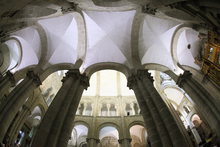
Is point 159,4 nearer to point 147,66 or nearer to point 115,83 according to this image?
point 147,66

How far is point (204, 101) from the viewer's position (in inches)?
280

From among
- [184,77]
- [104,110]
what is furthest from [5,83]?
[104,110]

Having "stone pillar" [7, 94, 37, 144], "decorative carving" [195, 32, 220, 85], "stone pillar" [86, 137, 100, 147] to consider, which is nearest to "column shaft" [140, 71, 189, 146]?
"decorative carving" [195, 32, 220, 85]

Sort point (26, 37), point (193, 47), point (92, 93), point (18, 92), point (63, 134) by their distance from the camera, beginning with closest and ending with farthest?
point (63, 134), point (18, 92), point (26, 37), point (193, 47), point (92, 93)

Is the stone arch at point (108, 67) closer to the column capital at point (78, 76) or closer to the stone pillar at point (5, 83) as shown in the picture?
the column capital at point (78, 76)

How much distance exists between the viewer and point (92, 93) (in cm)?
1820

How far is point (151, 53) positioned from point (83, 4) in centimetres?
583

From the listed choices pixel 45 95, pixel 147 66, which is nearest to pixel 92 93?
pixel 45 95

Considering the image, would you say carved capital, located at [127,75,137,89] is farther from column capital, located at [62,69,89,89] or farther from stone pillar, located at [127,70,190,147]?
column capital, located at [62,69,89,89]

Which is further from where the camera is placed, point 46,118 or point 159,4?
point 159,4

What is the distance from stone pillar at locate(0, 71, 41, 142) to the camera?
6.31m

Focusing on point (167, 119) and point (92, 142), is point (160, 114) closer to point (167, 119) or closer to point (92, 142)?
point (167, 119)

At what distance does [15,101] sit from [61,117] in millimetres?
2736

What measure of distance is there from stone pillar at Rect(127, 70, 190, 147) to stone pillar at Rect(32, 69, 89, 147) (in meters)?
3.18
